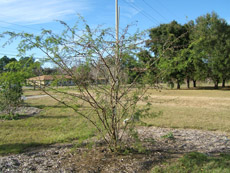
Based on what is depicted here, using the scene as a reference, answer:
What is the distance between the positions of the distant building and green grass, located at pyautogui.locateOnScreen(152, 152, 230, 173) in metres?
2.13

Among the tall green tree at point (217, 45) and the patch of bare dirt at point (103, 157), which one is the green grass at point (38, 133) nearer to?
the patch of bare dirt at point (103, 157)

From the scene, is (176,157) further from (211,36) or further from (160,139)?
(211,36)

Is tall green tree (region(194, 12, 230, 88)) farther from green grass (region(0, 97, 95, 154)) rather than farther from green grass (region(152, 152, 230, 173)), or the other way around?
green grass (region(152, 152, 230, 173))

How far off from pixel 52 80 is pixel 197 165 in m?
2.97

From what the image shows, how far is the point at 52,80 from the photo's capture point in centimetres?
385

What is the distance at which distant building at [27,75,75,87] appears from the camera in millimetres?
3644

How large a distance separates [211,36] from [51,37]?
29.0m

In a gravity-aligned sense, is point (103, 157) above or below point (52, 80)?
below

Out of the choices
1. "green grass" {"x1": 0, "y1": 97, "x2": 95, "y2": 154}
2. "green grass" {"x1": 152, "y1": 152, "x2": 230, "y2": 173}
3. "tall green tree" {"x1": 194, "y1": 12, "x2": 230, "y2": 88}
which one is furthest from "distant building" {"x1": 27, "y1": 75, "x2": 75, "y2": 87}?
"tall green tree" {"x1": 194, "y1": 12, "x2": 230, "y2": 88}

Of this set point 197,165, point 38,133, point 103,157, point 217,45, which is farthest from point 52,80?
point 217,45

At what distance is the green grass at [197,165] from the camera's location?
3.47 m

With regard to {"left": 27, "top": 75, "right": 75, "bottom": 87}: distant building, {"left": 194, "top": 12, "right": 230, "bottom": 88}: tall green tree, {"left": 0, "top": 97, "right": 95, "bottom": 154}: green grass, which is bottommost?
{"left": 0, "top": 97, "right": 95, "bottom": 154}: green grass

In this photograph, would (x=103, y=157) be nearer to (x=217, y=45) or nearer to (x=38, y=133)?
(x=38, y=133)

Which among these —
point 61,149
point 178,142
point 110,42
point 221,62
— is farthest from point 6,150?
point 221,62
